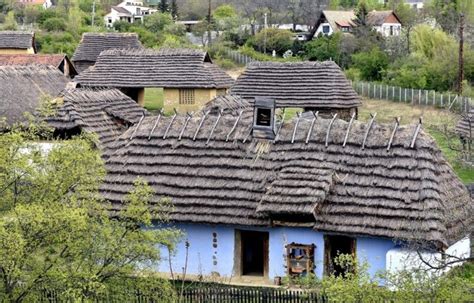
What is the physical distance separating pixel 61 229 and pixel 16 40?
46.8 metres

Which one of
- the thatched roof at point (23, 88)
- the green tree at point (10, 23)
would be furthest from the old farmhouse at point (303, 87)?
the green tree at point (10, 23)

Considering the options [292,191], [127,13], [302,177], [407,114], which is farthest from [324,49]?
[292,191]

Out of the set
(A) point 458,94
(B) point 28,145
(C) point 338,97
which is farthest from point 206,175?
(A) point 458,94

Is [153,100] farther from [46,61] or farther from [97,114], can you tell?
[97,114]

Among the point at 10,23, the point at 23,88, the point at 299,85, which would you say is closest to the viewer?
the point at 23,88

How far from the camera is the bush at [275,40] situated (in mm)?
74125

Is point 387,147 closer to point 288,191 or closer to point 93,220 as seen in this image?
point 288,191

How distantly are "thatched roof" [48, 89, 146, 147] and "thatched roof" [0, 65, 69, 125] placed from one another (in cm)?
170

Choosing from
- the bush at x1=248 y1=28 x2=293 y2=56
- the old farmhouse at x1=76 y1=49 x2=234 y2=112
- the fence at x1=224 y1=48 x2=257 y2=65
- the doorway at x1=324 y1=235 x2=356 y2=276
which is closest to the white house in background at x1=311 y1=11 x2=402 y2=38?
the bush at x1=248 y1=28 x2=293 y2=56

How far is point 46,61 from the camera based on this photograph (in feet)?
160

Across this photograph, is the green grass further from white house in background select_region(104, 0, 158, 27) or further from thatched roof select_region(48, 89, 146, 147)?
white house in background select_region(104, 0, 158, 27)

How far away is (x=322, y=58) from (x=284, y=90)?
25.9m

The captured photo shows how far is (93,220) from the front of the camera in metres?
14.7

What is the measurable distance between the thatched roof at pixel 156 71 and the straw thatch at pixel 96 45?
8557mm
